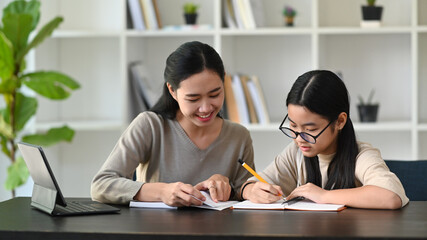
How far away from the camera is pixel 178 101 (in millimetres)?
2127

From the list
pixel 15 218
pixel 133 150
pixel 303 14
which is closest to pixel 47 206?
pixel 15 218

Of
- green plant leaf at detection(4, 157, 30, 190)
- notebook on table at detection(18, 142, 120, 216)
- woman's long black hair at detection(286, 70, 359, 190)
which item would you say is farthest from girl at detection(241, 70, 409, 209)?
green plant leaf at detection(4, 157, 30, 190)

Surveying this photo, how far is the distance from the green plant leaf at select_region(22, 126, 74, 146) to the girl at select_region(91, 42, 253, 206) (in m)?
1.21

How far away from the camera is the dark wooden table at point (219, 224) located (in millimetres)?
1507

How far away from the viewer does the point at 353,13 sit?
12.2 feet

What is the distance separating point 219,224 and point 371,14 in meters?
2.18

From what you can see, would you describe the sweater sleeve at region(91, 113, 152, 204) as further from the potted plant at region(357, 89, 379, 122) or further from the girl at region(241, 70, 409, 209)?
the potted plant at region(357, 89, 379, 122)

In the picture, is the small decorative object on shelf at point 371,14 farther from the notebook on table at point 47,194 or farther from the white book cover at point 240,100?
the notebook on table at point 47,194

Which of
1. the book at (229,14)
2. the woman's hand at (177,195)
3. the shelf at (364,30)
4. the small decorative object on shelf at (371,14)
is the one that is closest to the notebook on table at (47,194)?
the woman's hand at (177,195)

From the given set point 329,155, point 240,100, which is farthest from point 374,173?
point 240,100

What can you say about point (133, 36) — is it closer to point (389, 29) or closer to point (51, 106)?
point (51, 106)

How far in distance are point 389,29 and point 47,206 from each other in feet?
7.19

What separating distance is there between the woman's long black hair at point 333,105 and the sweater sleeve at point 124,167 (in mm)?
511

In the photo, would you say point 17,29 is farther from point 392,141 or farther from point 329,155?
point 392,141
